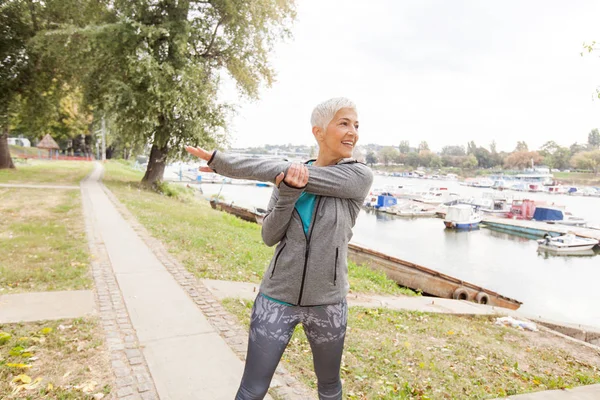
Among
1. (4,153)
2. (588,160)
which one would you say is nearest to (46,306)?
(4,153)

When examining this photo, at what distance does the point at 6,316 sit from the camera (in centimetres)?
464

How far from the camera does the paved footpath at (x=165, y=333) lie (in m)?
3.49

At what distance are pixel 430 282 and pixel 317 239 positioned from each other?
11258 millimetres

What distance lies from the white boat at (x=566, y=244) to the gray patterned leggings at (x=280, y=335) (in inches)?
1323

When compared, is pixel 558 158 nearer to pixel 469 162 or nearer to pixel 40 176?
pixel 469 162

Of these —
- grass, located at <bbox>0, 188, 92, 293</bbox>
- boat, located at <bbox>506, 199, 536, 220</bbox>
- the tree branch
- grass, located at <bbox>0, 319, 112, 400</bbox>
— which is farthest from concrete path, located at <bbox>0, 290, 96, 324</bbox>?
boat, located at <bbox>506, 199, 536, 220</bbox>

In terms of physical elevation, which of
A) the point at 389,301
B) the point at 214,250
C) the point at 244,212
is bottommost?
the point at 244,212

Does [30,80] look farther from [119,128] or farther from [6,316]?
[6,316]

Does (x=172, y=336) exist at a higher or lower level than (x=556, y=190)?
higher

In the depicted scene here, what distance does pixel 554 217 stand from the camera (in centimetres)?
4394

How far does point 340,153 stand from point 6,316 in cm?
465

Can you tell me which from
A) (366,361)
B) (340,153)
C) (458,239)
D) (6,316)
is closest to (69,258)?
(6,316)

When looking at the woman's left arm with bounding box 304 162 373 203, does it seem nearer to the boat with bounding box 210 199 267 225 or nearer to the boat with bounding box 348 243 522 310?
the boat with bounding box 348 243 522 310

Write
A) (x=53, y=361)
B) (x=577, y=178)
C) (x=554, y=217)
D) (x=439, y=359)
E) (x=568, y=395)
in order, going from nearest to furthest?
1. (x=53, y=361)
2. (x=568, y=395)
3. (x=439, y=359)
4. (x=554, y=217)
5. (x=577, y=178)
